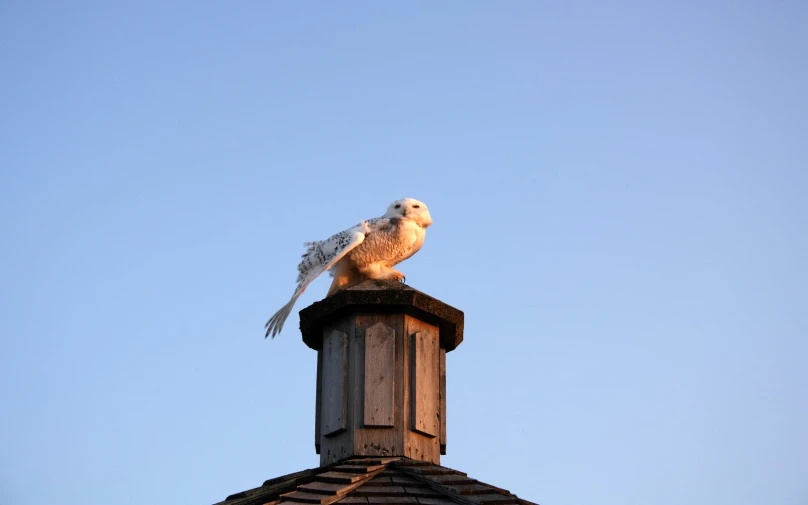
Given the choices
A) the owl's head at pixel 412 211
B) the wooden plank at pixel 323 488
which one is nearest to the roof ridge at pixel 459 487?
the wooden plank at pixel 323 488

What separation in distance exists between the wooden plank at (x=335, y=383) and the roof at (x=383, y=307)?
25 centimetres

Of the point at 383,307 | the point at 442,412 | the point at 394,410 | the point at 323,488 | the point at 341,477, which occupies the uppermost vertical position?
the point at 383,307

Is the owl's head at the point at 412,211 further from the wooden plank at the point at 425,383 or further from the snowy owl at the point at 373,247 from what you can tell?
the wooden plank at the point at 425,383

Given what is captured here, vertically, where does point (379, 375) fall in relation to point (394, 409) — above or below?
above

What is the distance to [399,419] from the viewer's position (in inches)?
397

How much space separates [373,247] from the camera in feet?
35.9

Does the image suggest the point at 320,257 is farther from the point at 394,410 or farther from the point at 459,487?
the point at 459,487

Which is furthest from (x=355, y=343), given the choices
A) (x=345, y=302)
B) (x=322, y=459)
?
(x=322, y=459)

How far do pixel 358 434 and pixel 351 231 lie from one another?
2016 millimetres

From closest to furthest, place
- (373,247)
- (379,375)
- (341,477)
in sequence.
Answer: (341,477)
(379,375)
(373,247)

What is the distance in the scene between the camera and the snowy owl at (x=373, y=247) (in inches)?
425

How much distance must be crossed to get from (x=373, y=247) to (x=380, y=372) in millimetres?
1351

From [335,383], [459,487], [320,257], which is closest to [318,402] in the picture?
[335,383]

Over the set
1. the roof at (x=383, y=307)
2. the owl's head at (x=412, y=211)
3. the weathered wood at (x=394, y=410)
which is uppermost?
the owl's head at (x=412, y=211)
